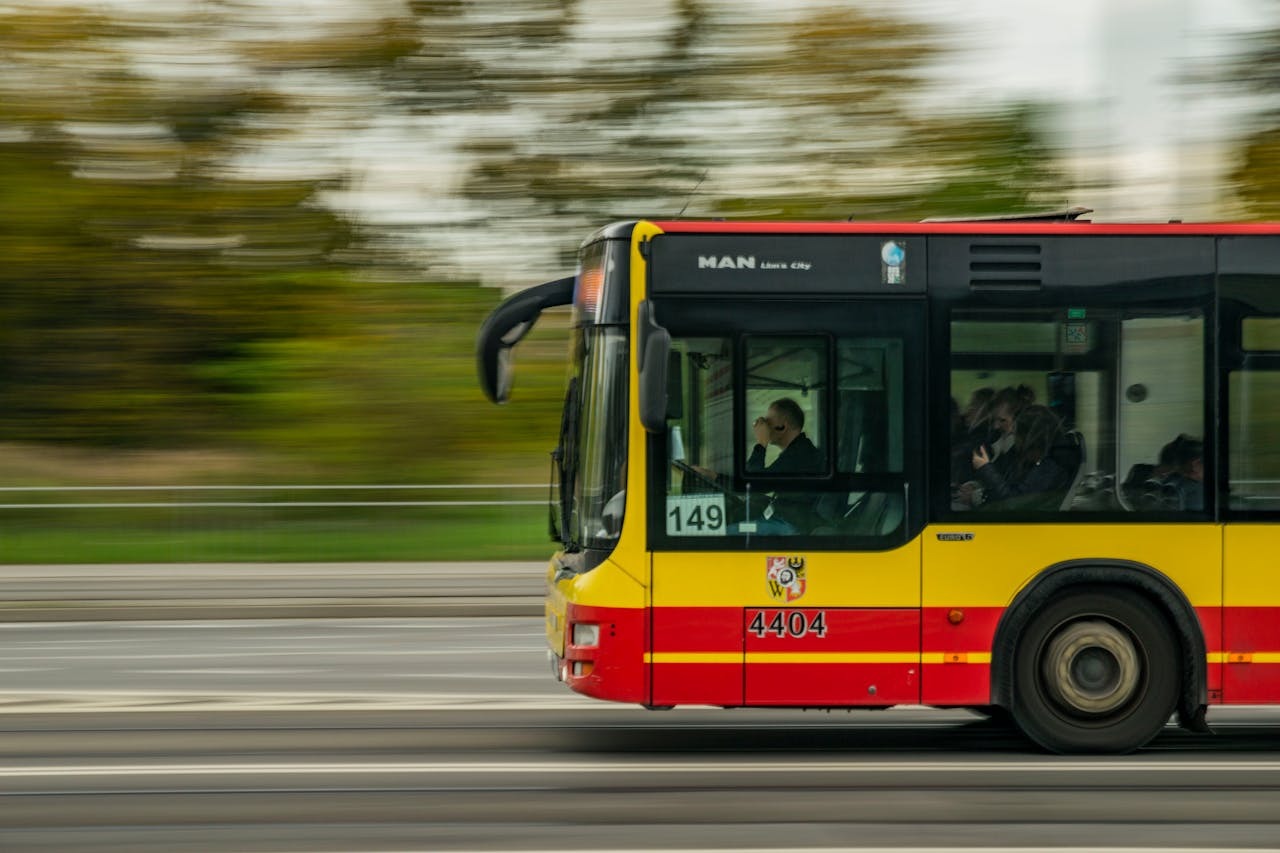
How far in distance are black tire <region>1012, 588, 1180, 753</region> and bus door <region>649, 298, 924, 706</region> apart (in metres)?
0.63

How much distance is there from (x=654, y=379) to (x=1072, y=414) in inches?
82.8

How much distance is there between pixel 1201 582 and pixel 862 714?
7.90ft

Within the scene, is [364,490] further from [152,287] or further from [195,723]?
[195,723]

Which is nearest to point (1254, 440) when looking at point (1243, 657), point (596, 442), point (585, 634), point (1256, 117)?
point (1243, 657)

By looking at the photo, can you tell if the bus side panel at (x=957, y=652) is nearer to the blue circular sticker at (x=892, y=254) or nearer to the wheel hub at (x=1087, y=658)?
the wheel hub at (x=1087, y=658)

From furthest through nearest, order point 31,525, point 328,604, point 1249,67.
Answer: point 1249,67 → point 31,525 → point 328,604

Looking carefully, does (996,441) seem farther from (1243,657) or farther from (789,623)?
(1243,657)

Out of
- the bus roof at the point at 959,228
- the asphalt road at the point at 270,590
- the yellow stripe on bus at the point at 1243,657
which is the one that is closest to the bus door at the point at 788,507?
the bus roof at the point at 959,228

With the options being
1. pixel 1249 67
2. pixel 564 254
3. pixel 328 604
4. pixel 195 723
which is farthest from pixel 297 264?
pixel 195 723

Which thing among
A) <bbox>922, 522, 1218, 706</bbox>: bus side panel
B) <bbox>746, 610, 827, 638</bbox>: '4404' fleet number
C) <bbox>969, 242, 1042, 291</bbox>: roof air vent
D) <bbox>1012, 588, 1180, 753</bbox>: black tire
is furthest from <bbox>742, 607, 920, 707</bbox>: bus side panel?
<bbox>969, 242, 1042, 291</bbox>: roof air vent

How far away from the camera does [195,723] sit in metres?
10.2

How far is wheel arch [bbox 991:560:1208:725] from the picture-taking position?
9.04m

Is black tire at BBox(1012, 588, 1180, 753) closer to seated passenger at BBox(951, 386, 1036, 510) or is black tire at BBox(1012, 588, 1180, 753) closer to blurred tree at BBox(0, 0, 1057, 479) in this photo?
seated passenger at BBox(951, 386, 1036, 510)

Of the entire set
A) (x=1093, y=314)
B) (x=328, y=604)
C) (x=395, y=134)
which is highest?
(x=395, y=134)
